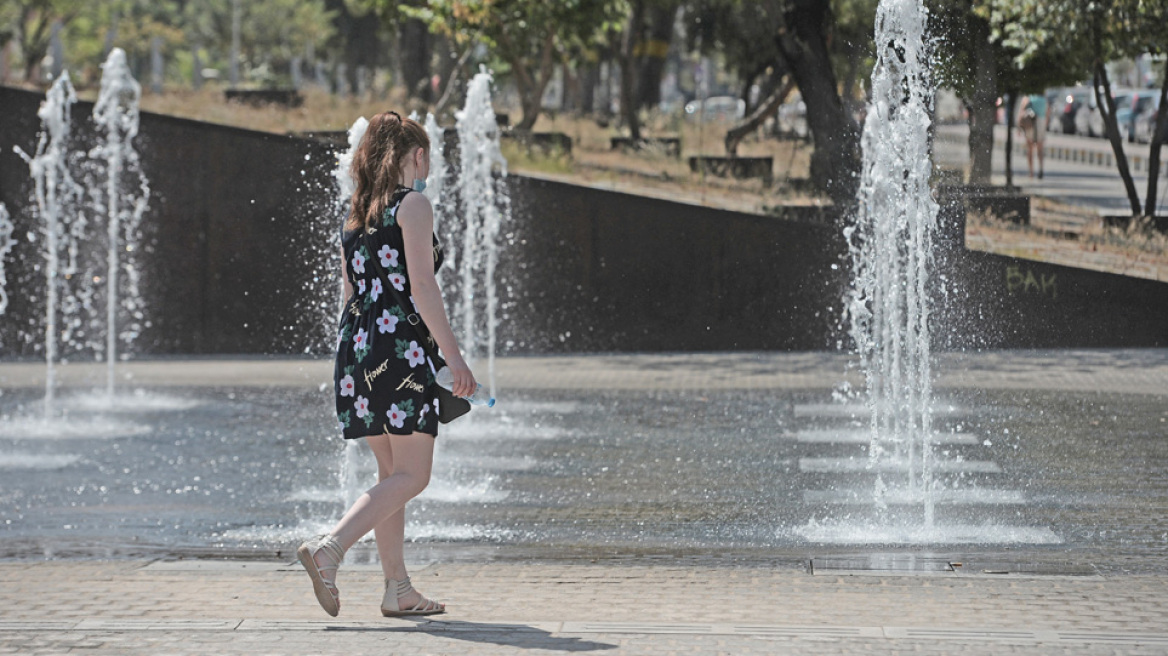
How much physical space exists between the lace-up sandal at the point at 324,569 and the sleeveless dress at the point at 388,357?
352 millimetres

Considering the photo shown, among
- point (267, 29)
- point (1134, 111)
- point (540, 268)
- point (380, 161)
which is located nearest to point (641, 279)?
point (540, 268)

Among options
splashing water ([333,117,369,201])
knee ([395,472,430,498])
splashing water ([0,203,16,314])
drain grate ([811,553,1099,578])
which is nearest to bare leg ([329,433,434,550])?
knee ([395,472,430,498])

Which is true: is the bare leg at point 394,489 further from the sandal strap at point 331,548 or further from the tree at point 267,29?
the tree at point 267,29

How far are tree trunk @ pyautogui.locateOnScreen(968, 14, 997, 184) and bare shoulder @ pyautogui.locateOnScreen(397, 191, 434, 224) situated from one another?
792 centimetres

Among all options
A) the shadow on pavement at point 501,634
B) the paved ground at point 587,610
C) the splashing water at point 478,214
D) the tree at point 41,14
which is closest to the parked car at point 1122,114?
the splashing water at point 478,214

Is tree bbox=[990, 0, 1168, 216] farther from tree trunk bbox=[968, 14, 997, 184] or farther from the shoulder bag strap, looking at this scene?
the shoulder bag strap

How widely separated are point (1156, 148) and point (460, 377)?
1254 centimetres

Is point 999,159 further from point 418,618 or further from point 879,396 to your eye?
point 418,618

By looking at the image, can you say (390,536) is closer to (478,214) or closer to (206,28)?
(478,214)

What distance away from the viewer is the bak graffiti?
1529 centimetres

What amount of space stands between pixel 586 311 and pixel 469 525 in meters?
8.68

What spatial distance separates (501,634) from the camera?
214 inches

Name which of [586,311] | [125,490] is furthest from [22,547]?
[586,311]

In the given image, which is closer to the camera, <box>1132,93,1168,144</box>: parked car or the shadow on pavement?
the shadow on pavement
